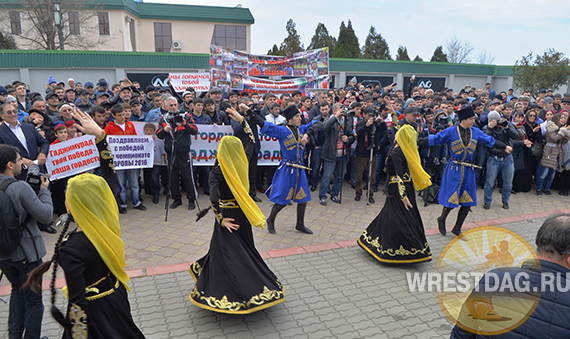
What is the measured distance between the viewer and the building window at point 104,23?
34.0m

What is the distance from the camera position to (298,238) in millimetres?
6633

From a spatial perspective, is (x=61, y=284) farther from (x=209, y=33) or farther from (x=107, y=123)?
(x=209, y=33)

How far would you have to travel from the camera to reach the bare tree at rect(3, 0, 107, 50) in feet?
91.0

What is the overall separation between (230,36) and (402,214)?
35563 mm

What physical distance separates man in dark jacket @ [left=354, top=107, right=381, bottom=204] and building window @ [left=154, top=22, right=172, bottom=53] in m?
34.0

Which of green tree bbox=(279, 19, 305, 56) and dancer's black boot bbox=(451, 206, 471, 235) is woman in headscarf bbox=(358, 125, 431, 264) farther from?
green tree bbox=(279, 19, 305, 56)

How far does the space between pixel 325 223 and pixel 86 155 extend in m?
4.64

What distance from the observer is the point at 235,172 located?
164 inches

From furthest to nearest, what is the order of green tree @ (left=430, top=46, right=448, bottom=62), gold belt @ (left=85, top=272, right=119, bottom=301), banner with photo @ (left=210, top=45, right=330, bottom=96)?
1. green tree @ (left=430, top=46, right=448, bottom=62)
2. banner with photo @ (left=210, top=45, right=330, bottom=96)
3. gold belt @ (left=85, top=272, right=119, bottom=301)

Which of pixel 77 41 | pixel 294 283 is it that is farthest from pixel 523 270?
pixel 77 41

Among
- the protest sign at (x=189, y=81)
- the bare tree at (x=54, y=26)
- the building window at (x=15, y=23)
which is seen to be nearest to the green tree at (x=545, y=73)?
the protest sign at (x=189, y=81)

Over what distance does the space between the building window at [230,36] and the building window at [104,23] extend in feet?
30.9

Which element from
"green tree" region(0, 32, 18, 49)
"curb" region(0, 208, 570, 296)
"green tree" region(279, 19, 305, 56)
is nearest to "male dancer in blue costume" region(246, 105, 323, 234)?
"curb" region(0, 208, 570, 296)

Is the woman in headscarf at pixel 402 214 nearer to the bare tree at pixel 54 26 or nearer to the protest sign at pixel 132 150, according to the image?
the protest sign at pixel 132 150
